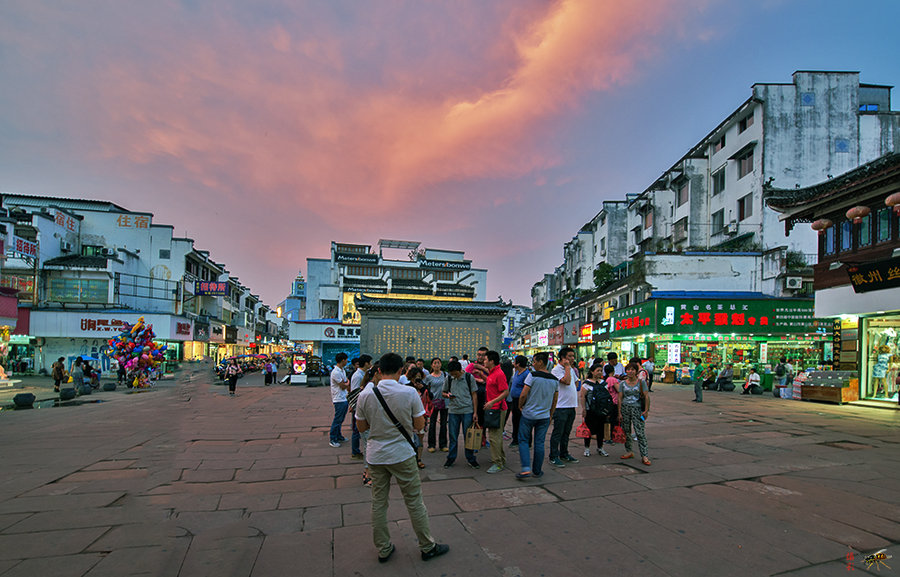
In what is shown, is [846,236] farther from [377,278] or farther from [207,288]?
[377,278]

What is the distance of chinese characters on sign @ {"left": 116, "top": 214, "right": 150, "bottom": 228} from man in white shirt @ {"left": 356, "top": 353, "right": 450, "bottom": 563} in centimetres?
3894

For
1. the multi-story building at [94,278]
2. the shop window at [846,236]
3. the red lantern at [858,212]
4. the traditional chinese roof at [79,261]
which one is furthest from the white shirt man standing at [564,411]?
the traditional chinese roof at [79,261]

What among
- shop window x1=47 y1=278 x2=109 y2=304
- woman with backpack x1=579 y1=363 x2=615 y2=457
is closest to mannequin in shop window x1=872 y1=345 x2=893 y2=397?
woman with backpack x1=579 y1=363 x2=615 y2=457

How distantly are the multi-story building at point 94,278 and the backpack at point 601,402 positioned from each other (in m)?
30.9

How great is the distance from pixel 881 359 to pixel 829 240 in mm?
4080

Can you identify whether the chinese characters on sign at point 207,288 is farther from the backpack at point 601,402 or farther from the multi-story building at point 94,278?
the backpack at point 601,402

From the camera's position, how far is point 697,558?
3955 millimetres

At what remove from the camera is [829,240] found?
16.0 metres

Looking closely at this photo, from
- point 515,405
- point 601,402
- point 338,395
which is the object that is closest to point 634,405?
point 601,402

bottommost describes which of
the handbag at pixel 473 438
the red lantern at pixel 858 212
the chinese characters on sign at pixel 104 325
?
the handbag at pixel 473 438

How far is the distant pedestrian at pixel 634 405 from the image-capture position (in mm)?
7145

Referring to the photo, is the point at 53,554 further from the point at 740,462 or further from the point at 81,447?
the point at 740,462

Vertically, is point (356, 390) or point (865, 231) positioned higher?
point (865, 231)

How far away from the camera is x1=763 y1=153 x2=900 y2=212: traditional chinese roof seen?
12.7 meters
